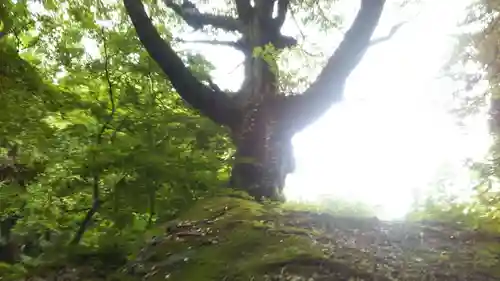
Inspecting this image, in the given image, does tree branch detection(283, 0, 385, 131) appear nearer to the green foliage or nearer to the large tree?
the large tree

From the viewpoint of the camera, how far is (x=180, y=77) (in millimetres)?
5922

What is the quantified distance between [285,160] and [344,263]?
4168mm

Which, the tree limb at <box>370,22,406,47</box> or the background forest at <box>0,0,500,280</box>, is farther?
the tree limb at <box>370,22,406,47</box>

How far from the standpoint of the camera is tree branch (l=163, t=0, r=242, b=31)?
324 inches

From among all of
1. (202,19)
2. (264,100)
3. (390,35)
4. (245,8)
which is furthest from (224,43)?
(390,35)

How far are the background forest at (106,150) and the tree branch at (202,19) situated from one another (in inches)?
98.8

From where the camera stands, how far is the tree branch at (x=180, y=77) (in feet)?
18.5

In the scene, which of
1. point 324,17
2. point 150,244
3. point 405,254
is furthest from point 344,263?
point 324,17

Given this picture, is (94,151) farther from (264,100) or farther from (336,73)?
(336,73)

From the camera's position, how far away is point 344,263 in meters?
2.58

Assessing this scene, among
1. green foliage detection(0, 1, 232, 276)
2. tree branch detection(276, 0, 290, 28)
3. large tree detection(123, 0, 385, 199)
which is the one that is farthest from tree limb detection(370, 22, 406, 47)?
green foliage detection(0, 1, 232, 276)

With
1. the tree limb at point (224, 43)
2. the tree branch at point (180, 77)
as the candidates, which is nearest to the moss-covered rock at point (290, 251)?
the tree branch at point (180, 77)

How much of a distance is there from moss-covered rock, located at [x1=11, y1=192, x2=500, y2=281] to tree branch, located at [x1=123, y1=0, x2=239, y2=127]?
2.53 m

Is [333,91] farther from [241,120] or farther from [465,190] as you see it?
[465,190]
